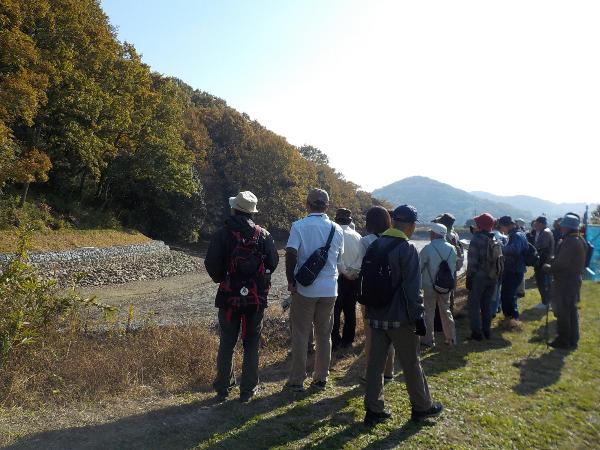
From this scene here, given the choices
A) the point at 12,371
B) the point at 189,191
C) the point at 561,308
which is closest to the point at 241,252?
the point at 12,371

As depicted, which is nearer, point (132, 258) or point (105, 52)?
point (132, 258)

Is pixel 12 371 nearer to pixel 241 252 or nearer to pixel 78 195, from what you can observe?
pixel 241 252

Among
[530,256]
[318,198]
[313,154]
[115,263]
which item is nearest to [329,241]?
[318,198]

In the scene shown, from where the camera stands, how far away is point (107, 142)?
98.0 feet

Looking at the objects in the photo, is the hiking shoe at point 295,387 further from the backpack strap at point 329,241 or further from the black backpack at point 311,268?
the backpack strap at point 329,241

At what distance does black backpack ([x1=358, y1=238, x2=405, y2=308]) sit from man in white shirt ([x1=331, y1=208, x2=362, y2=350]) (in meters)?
1.71

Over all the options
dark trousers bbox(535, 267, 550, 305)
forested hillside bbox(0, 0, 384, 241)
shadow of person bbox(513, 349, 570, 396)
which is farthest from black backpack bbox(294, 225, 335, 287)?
forested hillside bbox(0, 0, 384, 241)

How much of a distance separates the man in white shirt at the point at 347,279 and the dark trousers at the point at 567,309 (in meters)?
3.22

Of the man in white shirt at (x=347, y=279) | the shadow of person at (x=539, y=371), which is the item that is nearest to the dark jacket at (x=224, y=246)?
the man in white shirt at (x=347, y=279)

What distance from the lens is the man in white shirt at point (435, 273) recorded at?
6312 millimetres

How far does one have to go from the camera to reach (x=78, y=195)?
109 feet

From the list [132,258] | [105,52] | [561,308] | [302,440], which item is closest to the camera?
[302,440]

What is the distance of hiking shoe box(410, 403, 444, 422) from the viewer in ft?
13.5

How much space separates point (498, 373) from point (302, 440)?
3181 mm
